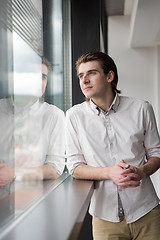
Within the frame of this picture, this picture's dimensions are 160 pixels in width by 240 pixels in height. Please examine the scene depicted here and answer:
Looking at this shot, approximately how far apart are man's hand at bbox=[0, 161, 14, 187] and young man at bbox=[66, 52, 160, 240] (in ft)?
2.51

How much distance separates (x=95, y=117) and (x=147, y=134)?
324 millimetres

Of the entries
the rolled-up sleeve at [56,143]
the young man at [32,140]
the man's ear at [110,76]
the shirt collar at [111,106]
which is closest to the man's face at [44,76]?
the young man at [32,140]

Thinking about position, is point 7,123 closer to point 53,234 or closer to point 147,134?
point 53,234

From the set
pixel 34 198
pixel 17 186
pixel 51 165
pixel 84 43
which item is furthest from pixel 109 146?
pixel 84 43

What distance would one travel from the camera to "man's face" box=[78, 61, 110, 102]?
2018 millimetres

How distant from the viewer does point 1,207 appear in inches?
41.9

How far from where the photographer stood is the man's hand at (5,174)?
106 cm

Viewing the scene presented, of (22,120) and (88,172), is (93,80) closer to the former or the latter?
(88,172)

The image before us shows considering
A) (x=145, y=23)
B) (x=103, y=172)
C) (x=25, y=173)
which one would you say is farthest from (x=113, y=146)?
(x=145, y=23)

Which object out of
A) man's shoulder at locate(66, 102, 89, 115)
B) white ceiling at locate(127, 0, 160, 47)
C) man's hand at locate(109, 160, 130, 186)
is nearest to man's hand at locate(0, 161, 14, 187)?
man's hand at locate(109, 160, 130, 186)

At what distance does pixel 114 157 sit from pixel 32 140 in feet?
1.98

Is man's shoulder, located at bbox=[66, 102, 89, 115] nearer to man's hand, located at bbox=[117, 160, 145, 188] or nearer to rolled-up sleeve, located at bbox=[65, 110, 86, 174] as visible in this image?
rolled-up sleeve, located at bbox=[65, 110, 86, 174]

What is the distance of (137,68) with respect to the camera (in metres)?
5.48

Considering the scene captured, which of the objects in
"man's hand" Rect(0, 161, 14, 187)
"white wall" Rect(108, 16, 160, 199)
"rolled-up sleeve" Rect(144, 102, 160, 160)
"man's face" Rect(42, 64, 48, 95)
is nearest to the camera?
"man's hand" Rect(0, 161, 14, 187)
